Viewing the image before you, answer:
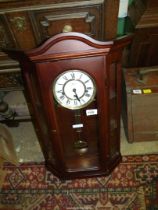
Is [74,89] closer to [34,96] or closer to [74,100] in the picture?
[74,100]

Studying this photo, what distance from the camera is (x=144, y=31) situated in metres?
1.40

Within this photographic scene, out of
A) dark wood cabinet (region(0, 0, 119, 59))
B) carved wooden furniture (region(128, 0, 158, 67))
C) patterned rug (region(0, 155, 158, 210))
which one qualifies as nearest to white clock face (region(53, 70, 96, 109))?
dark wood cabinet (region(0, 0, 119, 59))

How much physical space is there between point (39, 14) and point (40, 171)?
1092 millimetres

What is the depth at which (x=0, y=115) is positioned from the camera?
1892mm

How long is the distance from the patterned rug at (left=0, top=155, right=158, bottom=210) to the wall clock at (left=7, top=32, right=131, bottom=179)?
3.4 inches

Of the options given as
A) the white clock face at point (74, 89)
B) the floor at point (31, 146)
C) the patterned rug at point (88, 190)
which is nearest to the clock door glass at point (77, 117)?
the white clock face at point (74, 89)

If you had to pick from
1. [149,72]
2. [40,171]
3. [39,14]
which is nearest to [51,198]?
[40,171]

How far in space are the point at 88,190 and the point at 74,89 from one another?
797 millimetres

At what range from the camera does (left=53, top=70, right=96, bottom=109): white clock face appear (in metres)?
1.11

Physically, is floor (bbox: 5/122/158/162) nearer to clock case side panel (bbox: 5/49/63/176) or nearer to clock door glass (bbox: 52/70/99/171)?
clock case side panel (bbox: 5/49/63/176)

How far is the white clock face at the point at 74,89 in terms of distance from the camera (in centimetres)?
111

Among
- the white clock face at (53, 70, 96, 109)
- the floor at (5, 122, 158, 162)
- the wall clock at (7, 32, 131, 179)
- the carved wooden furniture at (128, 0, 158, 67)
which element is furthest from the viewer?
the floor at (5, 122, 158, 162)

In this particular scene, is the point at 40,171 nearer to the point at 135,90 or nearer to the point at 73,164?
the point at 73,164

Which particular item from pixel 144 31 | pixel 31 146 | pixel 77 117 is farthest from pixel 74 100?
pixel 31 146
